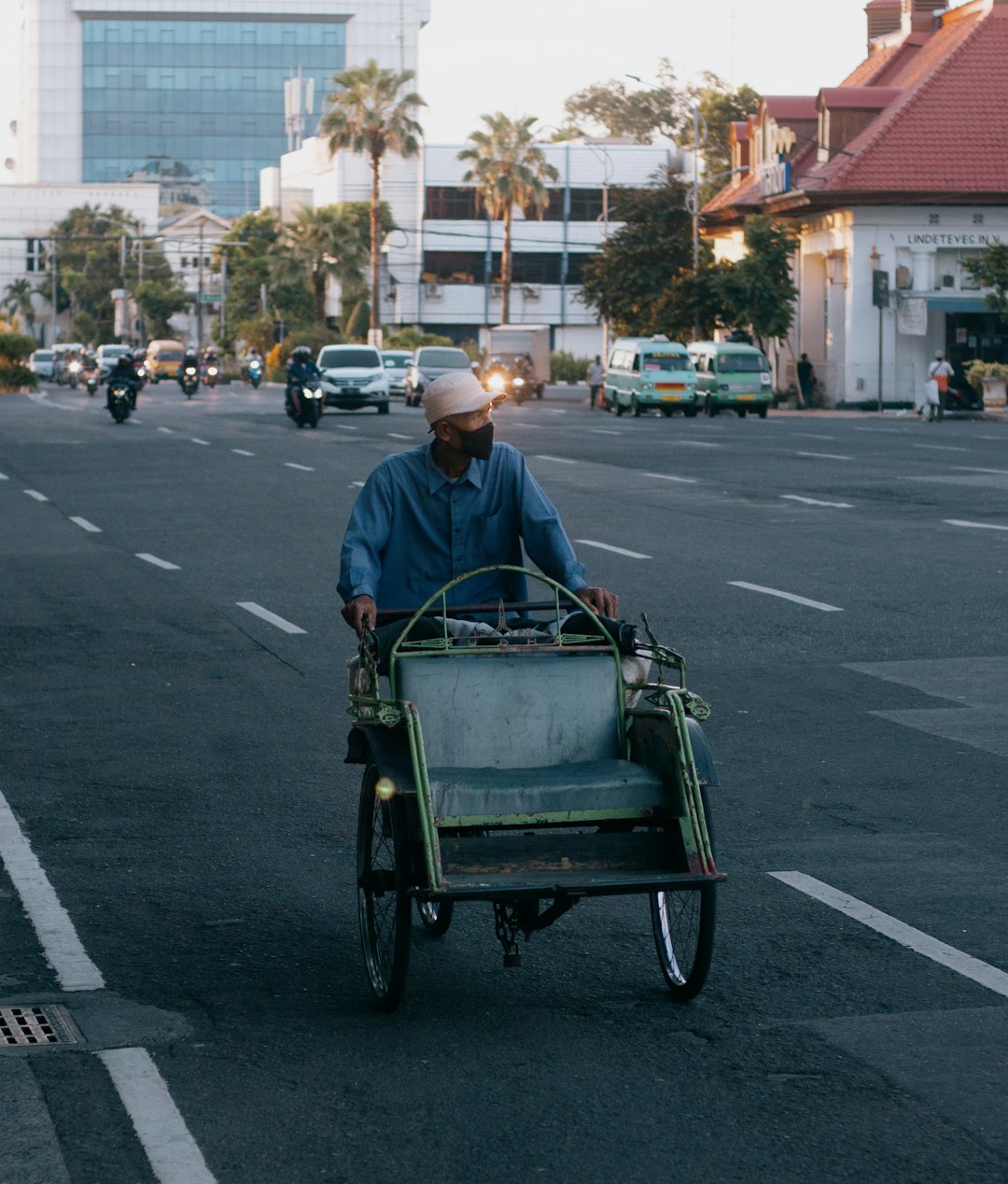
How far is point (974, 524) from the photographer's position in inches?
835

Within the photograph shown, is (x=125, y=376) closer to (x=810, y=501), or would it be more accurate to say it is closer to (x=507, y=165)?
(x=810, y=501)

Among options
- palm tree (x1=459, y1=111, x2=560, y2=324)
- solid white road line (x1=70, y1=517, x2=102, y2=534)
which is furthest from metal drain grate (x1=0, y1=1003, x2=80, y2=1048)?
palm tree (x1=459, y1=111, x2=560, y2=324)

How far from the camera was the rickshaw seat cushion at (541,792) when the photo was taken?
5.63m

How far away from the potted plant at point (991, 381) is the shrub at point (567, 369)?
166ft

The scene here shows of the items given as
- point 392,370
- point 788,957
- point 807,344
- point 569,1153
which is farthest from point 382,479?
point 392,370

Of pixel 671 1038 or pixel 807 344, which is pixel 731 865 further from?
pixel 807 344

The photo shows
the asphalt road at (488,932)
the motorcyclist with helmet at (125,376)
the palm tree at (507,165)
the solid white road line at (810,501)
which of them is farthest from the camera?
the palm tree at (507,165)

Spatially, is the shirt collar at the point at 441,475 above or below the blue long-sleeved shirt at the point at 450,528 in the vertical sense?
above

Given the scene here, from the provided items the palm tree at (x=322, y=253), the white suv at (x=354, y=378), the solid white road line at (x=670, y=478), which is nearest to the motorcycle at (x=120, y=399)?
the white suv at (x=354, y=378)

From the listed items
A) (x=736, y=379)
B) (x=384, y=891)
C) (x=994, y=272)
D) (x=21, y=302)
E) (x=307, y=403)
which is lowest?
(x=384, y=891)

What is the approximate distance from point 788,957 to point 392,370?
6824 cm

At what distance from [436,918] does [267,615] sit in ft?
26.8

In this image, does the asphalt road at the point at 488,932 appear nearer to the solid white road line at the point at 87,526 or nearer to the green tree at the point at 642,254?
the solid white road line at the point at 87,526

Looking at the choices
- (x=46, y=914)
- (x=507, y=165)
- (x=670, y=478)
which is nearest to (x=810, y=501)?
(x=670, y=478)
